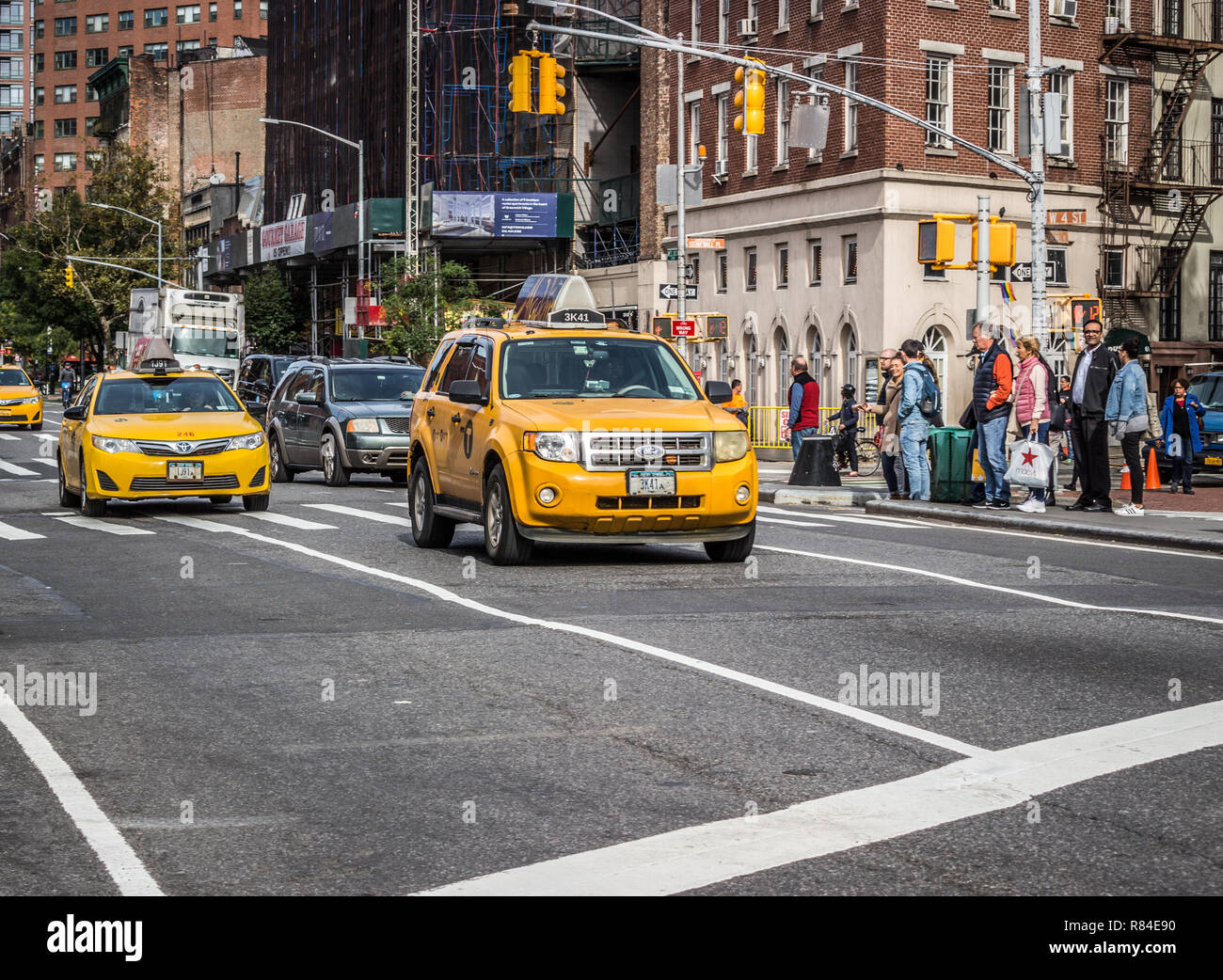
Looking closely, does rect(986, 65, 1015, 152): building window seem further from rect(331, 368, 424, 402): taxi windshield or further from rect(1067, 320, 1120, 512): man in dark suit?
rect(1067, 320, 1120, 512): man in dark suit

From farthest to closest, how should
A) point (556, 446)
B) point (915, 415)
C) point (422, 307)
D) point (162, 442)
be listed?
point (422, 307)
point (915, 415)
point (162, 442)
point (556, 446)

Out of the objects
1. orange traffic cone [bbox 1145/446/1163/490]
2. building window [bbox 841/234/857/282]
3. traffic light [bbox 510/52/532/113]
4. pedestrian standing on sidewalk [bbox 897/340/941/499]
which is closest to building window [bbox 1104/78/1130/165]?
building window [bbox 841/234/857/282]

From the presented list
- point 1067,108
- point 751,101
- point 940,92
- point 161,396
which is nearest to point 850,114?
point 940,92

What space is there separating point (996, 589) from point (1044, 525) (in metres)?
6.34

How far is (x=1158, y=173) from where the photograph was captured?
48250mm

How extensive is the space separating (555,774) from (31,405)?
49194 mm

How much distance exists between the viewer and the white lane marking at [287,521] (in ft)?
62.8

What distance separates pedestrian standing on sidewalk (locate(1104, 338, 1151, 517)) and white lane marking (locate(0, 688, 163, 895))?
1462cm

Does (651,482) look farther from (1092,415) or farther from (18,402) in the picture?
(18,402)

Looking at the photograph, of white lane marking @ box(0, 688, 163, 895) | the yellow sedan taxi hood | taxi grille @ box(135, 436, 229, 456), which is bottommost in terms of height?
white lane marking @ box(0, 688, 163, 895)

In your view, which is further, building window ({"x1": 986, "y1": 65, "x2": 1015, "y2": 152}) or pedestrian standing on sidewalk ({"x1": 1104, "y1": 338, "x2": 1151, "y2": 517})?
building window ({"x1": 986, "y1": 65, "x2": 1015, "y2": 152})

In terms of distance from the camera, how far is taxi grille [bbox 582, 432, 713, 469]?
14.4 metres

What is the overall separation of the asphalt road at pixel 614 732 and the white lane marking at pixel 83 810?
0.02 metres

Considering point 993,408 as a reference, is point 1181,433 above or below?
below
